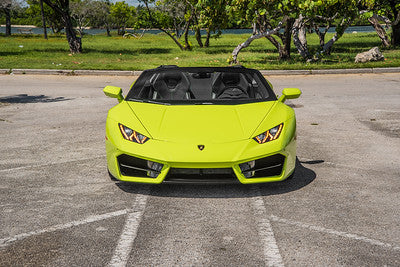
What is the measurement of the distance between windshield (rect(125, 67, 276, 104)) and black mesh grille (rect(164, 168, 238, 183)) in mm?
1608

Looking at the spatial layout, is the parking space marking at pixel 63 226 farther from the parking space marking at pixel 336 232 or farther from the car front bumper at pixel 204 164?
the parking space marking at pixel 336 232

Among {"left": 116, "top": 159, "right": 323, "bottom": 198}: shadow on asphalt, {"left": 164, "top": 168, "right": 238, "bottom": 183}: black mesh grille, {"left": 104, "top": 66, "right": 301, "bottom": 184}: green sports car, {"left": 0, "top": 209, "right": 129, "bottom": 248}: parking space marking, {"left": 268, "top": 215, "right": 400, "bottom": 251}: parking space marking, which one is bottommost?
{"left": 116, "top": 159, "right": 323, "bottom": 198}: shadow on asphalt

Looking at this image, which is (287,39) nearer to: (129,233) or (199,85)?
(199,85)

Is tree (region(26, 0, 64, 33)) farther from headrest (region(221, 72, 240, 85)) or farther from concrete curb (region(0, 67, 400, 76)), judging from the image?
headrest (region(221, 72, 240, 85))

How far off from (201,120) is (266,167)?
86 centimetres

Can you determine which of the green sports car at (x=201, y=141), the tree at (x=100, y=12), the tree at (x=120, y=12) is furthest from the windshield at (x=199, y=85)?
the tree at (x=120, y=12)

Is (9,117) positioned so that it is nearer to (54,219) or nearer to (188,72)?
(188,72)

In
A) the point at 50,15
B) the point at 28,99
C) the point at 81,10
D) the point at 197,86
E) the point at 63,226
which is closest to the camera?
the point at 63,226

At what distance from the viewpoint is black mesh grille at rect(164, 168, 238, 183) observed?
4.66 metres

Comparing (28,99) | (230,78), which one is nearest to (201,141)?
(230,78)

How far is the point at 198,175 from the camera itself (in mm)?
4672

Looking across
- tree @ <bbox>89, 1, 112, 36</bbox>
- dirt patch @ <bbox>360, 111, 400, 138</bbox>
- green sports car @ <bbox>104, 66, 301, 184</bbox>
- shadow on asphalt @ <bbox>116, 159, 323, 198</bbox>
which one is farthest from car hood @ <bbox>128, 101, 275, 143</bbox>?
tree @ <bbox>89, 1, 112, 36</bbox>

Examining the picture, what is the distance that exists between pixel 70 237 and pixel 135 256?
67cm

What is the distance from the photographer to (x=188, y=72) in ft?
20.8
